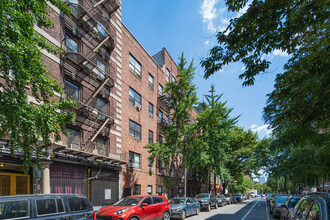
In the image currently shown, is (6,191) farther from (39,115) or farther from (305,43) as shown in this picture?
(305,43)

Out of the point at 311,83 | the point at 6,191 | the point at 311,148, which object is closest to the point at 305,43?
the point at 311,83

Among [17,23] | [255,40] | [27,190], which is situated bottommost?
[27,190]

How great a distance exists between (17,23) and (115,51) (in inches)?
569

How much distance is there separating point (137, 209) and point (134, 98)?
14139 mm

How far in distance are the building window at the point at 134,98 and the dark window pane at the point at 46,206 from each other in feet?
53.5

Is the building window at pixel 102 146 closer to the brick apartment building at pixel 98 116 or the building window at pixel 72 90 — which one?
the brick apartment building at pixel 98 116

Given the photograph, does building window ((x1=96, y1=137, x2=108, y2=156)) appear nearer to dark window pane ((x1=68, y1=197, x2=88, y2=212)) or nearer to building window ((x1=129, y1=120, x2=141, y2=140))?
building window ((x1=129, y1=120, x2=141, y2=140))

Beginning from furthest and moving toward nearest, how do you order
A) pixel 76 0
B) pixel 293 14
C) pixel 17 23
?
pixel 76 0, pixel 17 23, pixel 293 14

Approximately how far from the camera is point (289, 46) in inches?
220

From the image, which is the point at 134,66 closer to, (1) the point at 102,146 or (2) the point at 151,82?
(2) the point at 151,82

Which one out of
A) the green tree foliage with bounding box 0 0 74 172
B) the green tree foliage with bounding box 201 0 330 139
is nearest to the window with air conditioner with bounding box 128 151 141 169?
the green tree foliage with bounding box 0 0 74 172

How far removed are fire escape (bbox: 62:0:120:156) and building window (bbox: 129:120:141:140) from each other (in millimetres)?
3789

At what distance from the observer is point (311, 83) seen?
575 centimetres

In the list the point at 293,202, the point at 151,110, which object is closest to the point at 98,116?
the point at 151,110
